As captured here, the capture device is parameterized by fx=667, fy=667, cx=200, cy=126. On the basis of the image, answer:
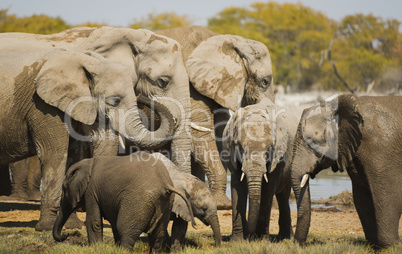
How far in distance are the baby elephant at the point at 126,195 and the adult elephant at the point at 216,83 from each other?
366cm

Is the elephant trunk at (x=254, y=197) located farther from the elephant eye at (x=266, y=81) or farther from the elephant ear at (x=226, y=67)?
the elephant eye at (x=266, y=81)

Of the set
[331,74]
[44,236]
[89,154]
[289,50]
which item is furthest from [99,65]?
[289,50]

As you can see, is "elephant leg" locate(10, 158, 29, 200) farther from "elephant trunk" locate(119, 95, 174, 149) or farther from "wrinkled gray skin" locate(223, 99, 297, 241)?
"wrinkled gray skin" locate(223, 99, 297, 241)

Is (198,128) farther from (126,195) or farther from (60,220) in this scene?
(126,195)

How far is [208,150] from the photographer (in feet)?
33.8

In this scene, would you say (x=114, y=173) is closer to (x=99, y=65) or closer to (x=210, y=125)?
(x=99, y=65)

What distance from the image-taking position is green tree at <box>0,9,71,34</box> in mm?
40031

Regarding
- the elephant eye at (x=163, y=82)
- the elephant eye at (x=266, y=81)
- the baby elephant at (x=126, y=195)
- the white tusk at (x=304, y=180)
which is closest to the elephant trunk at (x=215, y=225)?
the baby elephant at (x=126, y=195)

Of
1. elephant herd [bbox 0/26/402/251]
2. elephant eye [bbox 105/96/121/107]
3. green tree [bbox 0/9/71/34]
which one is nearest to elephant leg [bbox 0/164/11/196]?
elephant herd [bbox 0/26/402/251]

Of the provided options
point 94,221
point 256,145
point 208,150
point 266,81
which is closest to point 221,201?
point 208,150

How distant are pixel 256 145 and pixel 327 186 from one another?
29.5ft

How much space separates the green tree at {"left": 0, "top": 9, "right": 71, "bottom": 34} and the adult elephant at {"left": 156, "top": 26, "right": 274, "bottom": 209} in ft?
98.7

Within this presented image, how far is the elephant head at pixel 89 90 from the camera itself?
839 centimetres

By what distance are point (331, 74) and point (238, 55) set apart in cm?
3797
